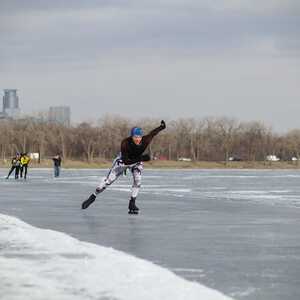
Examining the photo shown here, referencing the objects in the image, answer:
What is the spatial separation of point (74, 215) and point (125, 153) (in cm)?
134

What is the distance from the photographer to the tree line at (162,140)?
346ft

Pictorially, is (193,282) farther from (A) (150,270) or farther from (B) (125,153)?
(B) (125,153)

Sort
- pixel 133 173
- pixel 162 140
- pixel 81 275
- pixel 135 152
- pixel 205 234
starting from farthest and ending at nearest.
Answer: pixel 162 140
pixel 133 173
pixel 135 152
pixel 205 234
pixel 81 275

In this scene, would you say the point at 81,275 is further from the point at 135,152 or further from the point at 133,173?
the point at 133,173

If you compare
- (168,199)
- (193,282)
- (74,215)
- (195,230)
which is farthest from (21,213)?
(193,282)

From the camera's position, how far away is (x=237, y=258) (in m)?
7.24

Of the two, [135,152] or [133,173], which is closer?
[135,152]

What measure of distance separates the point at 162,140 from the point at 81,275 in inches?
4164

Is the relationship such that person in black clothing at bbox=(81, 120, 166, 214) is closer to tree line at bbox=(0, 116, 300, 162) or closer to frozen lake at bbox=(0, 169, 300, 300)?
frozen lake at bbox=(0, 169, 300, 300)

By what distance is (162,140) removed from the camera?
11181cm

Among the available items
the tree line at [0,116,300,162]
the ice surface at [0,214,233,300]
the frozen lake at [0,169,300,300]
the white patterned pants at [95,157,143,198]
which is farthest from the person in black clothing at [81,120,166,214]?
the tree line at [0,116,300,162]

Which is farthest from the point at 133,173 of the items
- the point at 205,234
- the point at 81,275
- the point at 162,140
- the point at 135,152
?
the point at 162,140

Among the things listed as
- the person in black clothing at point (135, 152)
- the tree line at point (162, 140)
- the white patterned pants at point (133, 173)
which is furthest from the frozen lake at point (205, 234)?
the tree line at point (162, 140)

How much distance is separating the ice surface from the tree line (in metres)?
92.6
